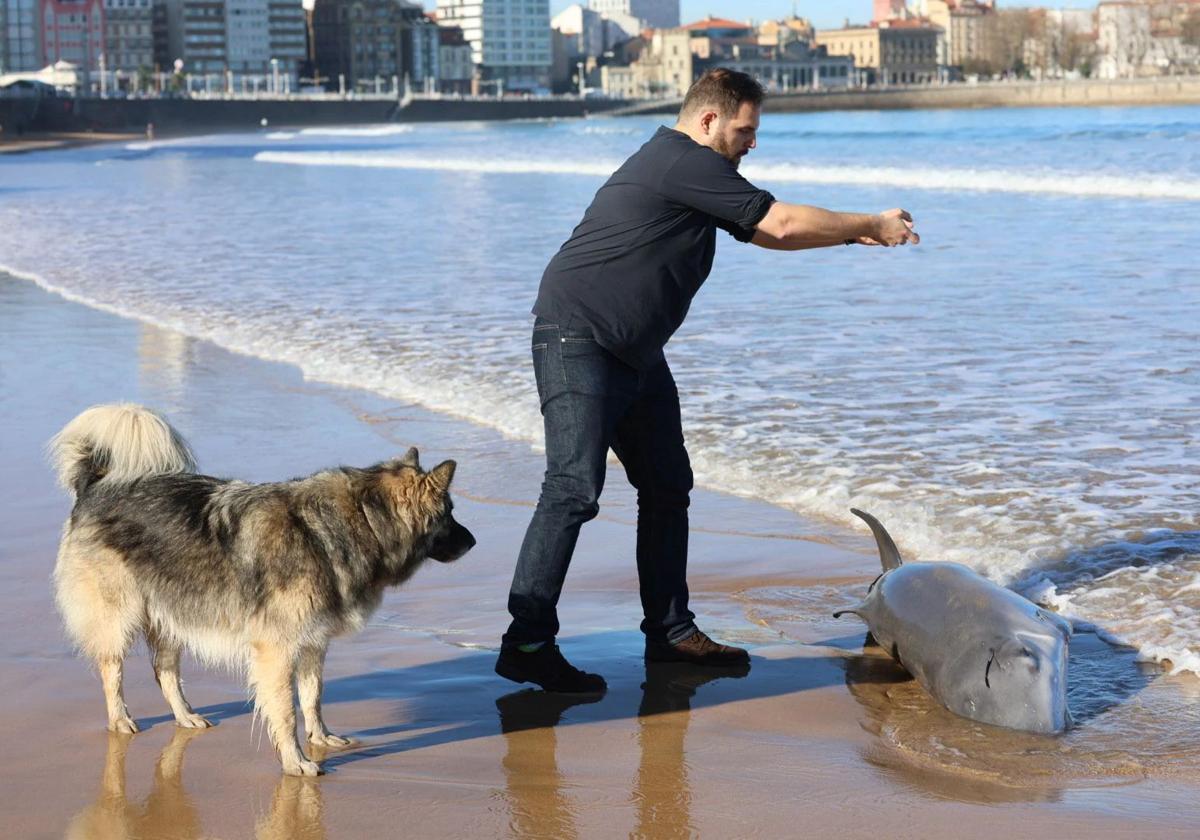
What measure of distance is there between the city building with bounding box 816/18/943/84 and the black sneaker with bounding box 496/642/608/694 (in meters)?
193

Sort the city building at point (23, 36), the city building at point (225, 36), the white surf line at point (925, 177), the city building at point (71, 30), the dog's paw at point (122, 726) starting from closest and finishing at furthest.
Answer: the dog's paw at point (122, 726) → the white surf line at point (925, 177) → the city building at point (23, 36) → the city building at point (71, 30) → the city building at point (225, 36)

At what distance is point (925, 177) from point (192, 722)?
1172 inches

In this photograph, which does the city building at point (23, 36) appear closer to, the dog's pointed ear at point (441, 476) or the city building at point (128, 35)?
the city building at point (128, 35)

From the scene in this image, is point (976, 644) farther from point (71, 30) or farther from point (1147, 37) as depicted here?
point (71, 30)

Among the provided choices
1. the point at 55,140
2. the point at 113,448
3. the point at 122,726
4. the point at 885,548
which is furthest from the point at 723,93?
the point at 55,140

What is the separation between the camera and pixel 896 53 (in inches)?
7500

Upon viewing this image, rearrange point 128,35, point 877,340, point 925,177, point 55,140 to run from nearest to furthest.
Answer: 1. point 877,340
2. point 925,177
3. point 55,140
4. point 128,35

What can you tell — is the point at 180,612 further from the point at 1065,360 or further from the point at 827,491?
the point at 1065,360

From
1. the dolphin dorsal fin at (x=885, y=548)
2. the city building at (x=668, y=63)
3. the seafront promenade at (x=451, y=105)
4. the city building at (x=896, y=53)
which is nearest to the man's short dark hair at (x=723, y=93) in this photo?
the dolphin dorsal fin at (x=885, y=548)

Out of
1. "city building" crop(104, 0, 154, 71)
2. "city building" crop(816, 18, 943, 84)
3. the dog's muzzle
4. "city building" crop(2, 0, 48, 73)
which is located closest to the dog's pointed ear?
the dog's muzzle

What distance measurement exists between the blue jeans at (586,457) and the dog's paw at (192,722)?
0.84m

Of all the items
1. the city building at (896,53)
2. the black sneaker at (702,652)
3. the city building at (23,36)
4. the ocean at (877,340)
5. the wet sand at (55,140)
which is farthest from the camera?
the city building at (896,53)

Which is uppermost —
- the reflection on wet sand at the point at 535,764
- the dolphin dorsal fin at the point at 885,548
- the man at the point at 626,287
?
the man at the point at 626,287

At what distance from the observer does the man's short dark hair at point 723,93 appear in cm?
382
